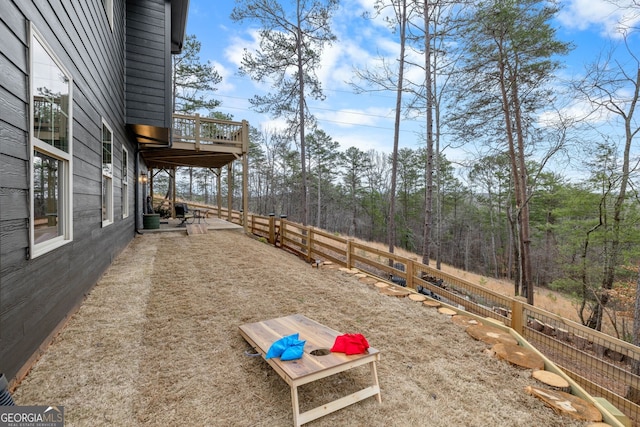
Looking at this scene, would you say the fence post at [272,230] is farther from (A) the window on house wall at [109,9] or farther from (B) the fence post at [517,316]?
(B) the fence post at [517,316]

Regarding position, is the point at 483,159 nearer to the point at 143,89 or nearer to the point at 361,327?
the point at 361,327

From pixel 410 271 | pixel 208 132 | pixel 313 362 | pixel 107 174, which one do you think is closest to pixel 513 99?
pixel 410 271

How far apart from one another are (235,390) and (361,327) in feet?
4.99

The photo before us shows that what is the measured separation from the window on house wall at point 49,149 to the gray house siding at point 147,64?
3.93 meters

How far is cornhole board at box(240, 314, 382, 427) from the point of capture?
5.78 ft

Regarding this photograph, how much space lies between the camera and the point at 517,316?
307 centimetres

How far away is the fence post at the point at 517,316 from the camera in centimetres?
305

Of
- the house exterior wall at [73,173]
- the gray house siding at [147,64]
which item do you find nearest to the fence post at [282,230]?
the gray house siding at [147,64]

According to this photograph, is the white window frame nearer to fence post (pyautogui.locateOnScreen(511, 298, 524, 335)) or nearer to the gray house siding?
the gray house siding

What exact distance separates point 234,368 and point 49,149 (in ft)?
7.50

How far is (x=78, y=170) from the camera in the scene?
3.00 m

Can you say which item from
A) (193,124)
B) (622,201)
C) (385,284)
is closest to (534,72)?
(622,201)

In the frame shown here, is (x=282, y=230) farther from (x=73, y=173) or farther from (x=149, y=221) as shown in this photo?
(x=73, y=173)

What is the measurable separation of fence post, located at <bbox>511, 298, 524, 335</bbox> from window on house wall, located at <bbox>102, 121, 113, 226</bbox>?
543 centimetres
